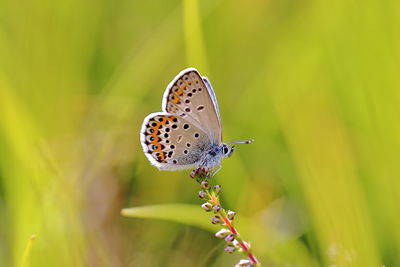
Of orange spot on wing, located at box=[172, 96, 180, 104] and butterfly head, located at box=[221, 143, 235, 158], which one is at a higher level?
orange spot on wing, located at box=[172, 96, 180, 104]

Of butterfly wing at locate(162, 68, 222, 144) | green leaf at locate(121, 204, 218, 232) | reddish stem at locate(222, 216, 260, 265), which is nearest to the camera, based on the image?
reddish stem at locate(222, 216, 260, 265)

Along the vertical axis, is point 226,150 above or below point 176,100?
below

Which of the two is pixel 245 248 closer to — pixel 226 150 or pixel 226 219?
pixel 226 219

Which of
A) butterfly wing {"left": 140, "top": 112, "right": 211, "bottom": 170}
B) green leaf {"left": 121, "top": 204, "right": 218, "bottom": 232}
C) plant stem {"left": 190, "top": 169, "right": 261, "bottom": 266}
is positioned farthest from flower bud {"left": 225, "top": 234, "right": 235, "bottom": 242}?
butterfly wing {"left": 140, "top": 112, "right": 211, "bottom": 170}

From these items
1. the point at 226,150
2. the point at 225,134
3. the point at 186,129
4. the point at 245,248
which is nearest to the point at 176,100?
the point at 186,129

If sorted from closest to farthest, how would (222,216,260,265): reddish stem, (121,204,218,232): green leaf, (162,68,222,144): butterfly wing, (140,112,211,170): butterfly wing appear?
(222,216,260,265): reddish stem
(121,204,218,232): green leaf
(162,68,222,144): butterfly wing
(140,112,211,170): butterfly wing

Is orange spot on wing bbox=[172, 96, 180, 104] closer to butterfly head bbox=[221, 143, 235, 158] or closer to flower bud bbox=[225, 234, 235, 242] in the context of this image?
butterfly head bbox=[221, 143, 235, 158]

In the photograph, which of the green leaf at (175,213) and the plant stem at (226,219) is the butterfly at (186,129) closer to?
the green leaf at (175,213)
